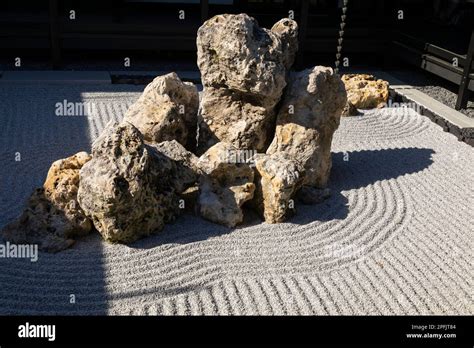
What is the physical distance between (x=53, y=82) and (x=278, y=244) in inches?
267

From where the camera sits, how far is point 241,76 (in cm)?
602

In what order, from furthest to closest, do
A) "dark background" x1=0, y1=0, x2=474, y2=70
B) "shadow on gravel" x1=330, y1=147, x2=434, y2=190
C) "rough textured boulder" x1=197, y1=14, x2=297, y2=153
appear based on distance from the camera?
1. "dark background" x1=0, y1=0, x2=474, y2=70
2. "shadow on gravel" x1=330, y1=147, x2=434, y2=190
3. "rough textured boulder" x1=197, y1=14, x2=297, y2=153

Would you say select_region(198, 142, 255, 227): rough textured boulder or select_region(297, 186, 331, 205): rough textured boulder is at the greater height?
select_region(198, 142, 255, 227): rough textured boulder

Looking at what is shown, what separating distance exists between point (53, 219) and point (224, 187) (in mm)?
1788

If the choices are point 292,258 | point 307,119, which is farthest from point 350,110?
point 292,258

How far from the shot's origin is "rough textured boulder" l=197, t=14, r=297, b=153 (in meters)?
5.95

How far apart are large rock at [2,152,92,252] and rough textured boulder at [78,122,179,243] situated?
0.19 meters

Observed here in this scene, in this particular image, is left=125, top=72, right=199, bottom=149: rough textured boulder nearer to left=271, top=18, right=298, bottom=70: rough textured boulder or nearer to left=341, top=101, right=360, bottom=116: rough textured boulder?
left=271, top=18, right=298, bottom=70: rough textured boulder

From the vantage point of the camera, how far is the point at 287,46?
6.52 m

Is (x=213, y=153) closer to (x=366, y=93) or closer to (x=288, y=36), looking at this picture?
(x=288, y=36)

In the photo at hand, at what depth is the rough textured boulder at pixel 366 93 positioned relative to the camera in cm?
1030

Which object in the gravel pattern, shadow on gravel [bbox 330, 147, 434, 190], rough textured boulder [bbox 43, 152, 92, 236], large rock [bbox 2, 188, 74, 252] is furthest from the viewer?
shadow on gravel [bbox 330, 147, 434, 190]

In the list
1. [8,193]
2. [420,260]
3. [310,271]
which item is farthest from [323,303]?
[8,193]

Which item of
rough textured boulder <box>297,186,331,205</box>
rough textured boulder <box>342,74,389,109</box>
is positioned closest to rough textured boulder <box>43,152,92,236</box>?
rough textured boulder <box>297,186,331,205</box>
